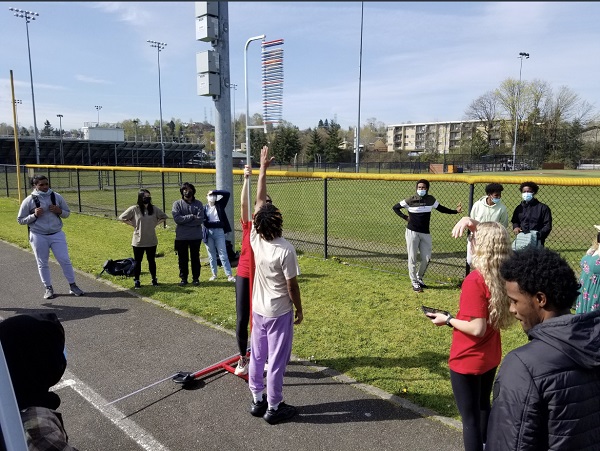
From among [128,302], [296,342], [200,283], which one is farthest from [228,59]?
[296,342]

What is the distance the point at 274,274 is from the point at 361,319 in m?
2.89

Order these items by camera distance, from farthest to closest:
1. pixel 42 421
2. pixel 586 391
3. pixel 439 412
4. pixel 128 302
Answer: pixel 128 302, pixel 439 412, pixel 42 421, pixel 586 391

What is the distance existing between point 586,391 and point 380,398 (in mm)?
2773

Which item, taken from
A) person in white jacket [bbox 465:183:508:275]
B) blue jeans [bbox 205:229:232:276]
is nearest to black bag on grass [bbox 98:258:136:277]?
blue jeans [bbox 205:229:232:276]

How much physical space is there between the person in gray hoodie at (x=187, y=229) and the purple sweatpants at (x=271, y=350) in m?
4.36

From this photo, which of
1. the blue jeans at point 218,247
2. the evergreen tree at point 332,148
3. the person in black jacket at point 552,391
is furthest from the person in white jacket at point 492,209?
the evergreen tree at point 332,148

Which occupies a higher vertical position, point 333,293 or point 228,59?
point 228,59

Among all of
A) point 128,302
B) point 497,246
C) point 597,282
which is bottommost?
point 128,302

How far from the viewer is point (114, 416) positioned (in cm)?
389

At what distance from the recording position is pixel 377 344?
209 inches

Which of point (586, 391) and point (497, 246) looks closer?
point (586, 391)

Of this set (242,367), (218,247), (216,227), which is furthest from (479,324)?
(218,247)

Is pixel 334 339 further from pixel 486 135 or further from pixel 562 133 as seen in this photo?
pixel 486 135

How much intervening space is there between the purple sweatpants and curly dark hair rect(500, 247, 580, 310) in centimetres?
221
